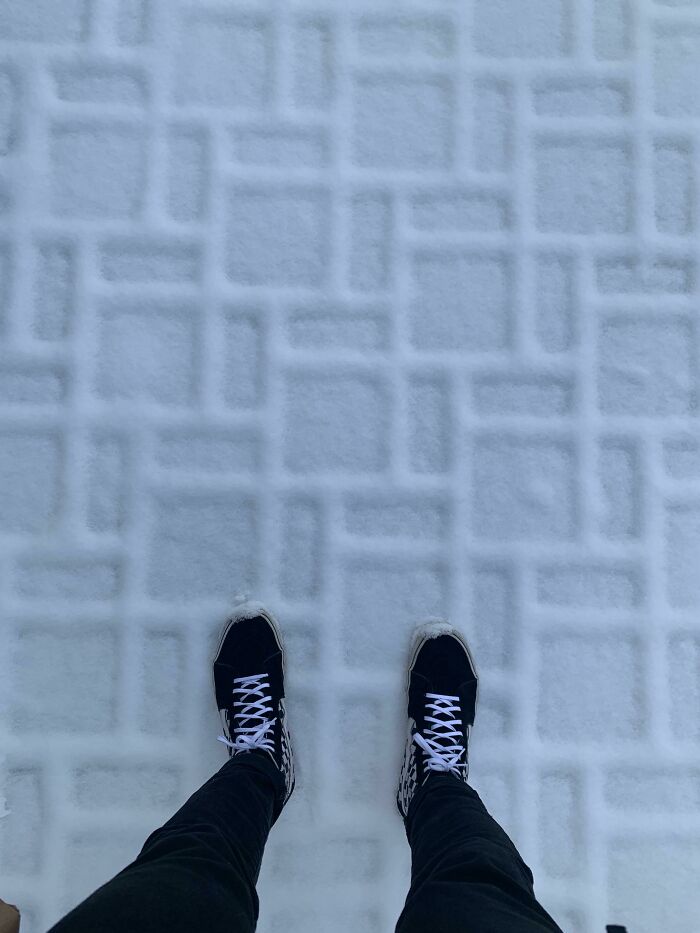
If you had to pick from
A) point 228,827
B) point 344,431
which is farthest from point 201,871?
point 344,431

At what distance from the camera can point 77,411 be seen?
2.90 feet

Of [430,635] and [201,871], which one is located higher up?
[430,635]

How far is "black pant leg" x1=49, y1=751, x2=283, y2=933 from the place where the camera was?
20.9 inches

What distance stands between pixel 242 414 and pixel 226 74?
44 cm

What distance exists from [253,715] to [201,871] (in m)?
0.26

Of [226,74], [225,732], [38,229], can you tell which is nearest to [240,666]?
[225,732]

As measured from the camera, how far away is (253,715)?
2.82 ft

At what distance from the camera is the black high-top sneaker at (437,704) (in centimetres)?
85

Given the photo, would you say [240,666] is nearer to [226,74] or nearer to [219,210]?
[219,210]

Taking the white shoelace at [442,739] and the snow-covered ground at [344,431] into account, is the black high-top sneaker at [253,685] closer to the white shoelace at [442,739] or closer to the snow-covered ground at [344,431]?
the snow-covered ground at [344,431]

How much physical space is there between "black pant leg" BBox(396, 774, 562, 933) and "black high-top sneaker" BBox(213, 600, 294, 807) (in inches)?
7.7

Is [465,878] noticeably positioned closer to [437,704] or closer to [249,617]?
[437,704]

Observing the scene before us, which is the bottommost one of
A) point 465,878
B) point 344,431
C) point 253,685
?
point 465,878

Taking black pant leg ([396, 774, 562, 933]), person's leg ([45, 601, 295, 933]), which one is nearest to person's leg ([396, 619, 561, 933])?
black pant leg ([396, 774, 562, 933])
